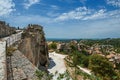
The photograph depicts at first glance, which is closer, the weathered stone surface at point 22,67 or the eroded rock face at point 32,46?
the weathered stone surface at point 22,67

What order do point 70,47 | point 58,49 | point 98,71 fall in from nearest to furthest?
1. point 98,71
2. point 58,49
3. point 70,47

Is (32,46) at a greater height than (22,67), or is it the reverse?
(32,46)

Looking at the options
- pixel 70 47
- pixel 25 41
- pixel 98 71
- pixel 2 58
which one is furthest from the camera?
pixel 70 47

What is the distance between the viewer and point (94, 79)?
39.1 ft

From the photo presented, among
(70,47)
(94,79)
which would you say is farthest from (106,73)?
(70,47)

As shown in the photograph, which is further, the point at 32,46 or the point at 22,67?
the point at 32,46

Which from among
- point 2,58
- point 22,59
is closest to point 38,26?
point 22,59

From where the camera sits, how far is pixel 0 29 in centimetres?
3759

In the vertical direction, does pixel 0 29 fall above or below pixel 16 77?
above

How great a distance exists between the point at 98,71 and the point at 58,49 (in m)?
40.2

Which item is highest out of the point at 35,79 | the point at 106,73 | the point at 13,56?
the point at 13,56

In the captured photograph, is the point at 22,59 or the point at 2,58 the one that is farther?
the point at 22,59

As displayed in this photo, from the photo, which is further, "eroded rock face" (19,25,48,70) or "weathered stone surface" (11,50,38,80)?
"eroded rock face" (19,25,48,70)

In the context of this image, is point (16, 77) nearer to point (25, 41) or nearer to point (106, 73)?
point (25, 41)
